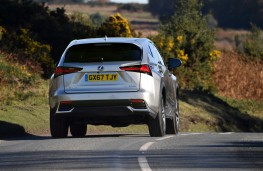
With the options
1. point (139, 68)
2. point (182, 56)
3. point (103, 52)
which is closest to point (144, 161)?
point (139, 68)

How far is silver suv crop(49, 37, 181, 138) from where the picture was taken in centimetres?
1878

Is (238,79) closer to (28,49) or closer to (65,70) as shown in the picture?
(28,49)

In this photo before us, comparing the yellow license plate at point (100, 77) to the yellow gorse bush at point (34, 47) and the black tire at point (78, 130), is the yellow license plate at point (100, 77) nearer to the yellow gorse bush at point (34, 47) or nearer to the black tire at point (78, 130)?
the black tire at point (78, 130)

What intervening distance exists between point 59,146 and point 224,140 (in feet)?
11.9

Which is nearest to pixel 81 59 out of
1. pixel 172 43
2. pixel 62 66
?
pixel 62 66

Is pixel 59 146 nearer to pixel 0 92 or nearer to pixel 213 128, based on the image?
pixel 0 92

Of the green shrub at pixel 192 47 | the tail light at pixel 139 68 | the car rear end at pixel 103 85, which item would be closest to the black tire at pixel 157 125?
the car rear end at pixel 103 85

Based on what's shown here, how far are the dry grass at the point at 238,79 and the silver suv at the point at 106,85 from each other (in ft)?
92.5

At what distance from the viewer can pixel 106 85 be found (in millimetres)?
18797

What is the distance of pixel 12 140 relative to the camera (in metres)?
19.5

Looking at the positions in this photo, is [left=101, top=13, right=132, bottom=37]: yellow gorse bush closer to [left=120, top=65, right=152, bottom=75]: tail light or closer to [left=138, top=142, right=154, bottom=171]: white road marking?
[left=120, top=65, right=152, bottom=75]: tail light

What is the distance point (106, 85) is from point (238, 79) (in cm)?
2997

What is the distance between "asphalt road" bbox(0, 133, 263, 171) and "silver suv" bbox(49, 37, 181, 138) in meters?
0.62

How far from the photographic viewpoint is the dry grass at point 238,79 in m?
47.8
